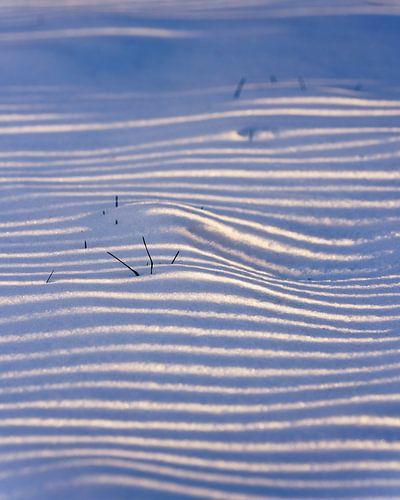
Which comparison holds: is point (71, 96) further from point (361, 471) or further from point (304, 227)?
point (361, 471)

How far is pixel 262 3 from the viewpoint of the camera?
11.1 feet

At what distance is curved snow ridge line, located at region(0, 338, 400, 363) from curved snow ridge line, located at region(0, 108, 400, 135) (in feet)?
4.58

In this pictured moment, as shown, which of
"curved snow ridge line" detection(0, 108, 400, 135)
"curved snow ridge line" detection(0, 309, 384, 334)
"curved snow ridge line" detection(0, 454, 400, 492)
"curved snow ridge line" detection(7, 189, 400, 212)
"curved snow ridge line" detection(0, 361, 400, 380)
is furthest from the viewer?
"curved snow ridge line" detection(0, 108, 400, 135)

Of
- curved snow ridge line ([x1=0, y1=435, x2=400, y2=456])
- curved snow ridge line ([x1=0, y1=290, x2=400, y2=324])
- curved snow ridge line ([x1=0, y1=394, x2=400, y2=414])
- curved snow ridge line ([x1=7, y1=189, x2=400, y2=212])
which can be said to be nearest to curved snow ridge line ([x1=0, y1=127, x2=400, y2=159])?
curved snow ridge line ([x1=7, y1=189, x2=400, y2=212])

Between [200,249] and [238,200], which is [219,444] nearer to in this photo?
[200,249]

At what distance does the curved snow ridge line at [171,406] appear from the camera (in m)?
1.59

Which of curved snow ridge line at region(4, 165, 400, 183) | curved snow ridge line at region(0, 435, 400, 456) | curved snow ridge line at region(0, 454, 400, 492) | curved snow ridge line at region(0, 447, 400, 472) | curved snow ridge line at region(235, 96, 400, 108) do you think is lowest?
curved snow ridge line at region(0, 454, 400, 492)

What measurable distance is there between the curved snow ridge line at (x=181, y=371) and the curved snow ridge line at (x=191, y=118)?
147cm

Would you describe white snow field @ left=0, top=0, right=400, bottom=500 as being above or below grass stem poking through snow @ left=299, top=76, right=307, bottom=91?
below

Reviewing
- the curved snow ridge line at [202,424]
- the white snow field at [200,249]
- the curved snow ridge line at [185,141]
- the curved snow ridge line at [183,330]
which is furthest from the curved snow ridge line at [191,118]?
the curved snow ridge line at [202,424]

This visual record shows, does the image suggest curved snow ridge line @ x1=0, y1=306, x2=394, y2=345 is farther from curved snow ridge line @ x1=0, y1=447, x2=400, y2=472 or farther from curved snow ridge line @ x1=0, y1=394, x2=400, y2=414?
curved snow ridge line @ x1=0, y1=447, x2=400, y2=472

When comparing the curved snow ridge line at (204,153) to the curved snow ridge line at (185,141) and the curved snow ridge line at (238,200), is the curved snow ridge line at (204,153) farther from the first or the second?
the curved snow ridge line at (238,200)

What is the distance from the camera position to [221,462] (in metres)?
1.47

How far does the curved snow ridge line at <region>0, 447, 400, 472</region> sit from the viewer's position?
1.47 m
